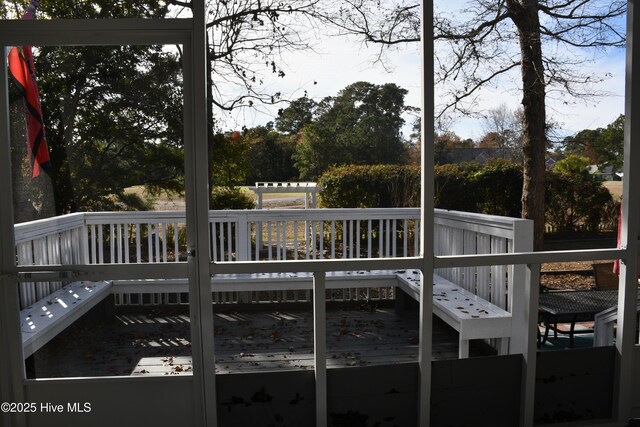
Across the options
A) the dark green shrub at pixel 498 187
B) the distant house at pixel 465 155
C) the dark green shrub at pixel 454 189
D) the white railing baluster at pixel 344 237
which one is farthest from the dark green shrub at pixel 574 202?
the white railing baluster at pixel 344 237

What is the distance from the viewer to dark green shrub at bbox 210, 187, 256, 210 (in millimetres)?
5195

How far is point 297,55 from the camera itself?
166 inches

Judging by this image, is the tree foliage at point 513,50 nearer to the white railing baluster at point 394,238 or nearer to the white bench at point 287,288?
the white railing baluster at point 394,238

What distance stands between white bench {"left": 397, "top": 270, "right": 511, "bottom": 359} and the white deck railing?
13 centimetres

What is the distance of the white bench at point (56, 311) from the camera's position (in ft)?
7.82

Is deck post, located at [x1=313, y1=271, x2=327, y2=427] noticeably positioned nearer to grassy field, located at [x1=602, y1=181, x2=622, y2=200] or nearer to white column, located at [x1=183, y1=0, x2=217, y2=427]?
white column, located at [x1=183, y1=0, x2=217, y2=427]

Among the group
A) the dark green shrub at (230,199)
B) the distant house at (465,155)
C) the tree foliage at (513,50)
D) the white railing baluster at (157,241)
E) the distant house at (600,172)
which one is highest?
the tree foliage at (513,50)

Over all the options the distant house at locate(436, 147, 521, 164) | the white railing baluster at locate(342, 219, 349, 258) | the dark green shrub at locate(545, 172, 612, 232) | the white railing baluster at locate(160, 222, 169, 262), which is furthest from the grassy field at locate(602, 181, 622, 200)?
the white railing baluster at locate(160, 222, 169, 262)

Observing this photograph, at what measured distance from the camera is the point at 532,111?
16.7ft

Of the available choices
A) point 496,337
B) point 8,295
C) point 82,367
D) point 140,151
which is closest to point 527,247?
point 496,337

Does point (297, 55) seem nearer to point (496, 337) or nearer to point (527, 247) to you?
point (527, 247)

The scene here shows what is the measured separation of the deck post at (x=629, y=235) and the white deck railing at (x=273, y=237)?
3.15 feet

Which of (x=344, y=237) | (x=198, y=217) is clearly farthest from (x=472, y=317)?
(x=198, y=217)

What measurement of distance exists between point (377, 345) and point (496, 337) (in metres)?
0.87
